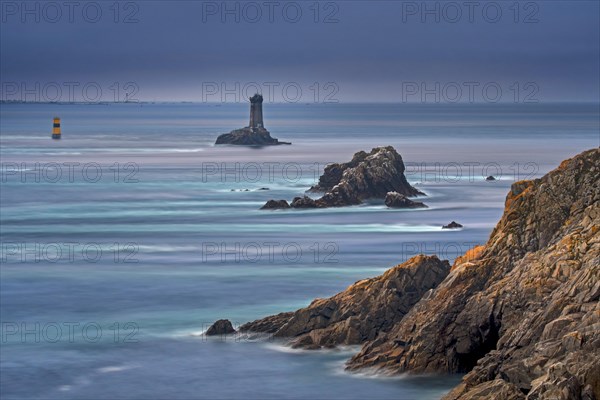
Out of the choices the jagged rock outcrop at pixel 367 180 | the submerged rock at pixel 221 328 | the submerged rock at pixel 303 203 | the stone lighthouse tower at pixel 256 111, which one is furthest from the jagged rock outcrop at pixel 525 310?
the stone lighthouse tower at pixel 256 111

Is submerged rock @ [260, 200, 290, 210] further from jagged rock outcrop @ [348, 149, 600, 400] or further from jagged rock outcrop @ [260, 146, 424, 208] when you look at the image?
jagged rock outcrop @ [348, 149, 600, 400]

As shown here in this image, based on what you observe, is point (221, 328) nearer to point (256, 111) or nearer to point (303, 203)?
point (303, 203)

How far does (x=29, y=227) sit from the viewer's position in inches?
2525

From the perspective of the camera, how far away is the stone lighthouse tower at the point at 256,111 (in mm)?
161125

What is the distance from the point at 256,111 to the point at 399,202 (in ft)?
320

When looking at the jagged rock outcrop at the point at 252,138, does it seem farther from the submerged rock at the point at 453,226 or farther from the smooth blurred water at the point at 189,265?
the submerged rock at the point at 453,226

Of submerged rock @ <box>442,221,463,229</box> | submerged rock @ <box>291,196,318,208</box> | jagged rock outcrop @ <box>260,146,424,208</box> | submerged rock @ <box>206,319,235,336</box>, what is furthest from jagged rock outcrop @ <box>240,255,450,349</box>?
jagged rock outcrop @ <box>260,146,424,208</box>

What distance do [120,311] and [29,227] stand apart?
28.2 m

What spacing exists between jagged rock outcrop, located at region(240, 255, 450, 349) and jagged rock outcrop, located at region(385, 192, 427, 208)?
39.8 metres

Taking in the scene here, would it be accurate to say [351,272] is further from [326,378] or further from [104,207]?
[104,207]

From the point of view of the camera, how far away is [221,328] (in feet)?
106

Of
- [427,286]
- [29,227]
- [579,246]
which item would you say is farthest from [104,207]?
[579,246]

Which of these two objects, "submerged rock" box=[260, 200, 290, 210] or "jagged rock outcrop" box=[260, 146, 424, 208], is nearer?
"submerged rock" box=[260, 200, 290, 210]

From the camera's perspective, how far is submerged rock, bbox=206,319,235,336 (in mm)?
32094
